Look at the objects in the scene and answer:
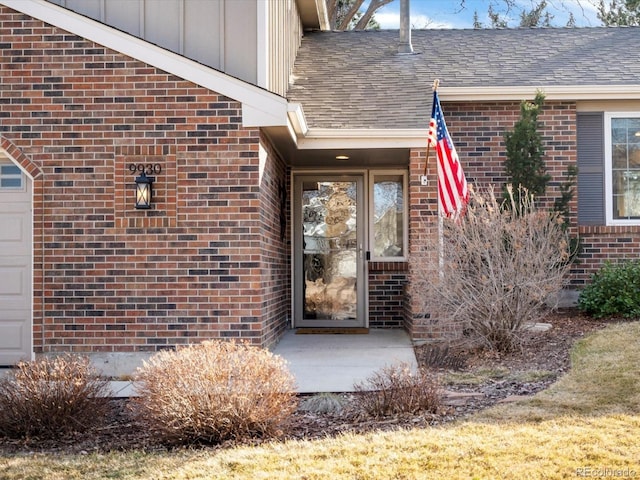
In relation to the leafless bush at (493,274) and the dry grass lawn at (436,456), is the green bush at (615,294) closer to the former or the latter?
the leafless bush at (493,274)

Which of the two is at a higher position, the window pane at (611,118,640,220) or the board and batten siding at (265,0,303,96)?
the board and batten siding at (265,0,303,96)

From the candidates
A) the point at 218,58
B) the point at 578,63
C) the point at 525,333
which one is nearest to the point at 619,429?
the point at 525,333

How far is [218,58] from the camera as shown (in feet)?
26.9

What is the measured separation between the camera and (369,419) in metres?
5.76

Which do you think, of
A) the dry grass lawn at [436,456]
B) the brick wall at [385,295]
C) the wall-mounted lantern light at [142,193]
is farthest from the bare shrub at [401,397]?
the brick wall at [385,295]

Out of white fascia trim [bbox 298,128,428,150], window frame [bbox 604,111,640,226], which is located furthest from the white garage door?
window frame [bbox 604,111,640,226]

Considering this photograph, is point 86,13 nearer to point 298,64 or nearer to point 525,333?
point 298,64

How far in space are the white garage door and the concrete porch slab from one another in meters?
2.92

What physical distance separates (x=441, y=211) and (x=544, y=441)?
4.62 metres

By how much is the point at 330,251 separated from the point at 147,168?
4.07 meters

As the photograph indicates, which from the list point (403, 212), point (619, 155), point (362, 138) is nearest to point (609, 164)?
point (619, 155)

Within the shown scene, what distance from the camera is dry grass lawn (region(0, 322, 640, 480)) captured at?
14.5 feet

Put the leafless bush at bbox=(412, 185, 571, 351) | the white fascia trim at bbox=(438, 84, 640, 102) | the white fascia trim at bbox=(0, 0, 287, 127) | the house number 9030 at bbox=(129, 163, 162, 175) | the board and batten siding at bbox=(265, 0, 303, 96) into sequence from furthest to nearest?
1. the white fascia trim at bbox=(438, 84, 640, 102)
2. the board and batten siding at bbox=(265, 0, 303, 96)
3. the leafless bush at bbox=(412, 185, 571, 351)
4. the house number 9030 at bbox=(129, 163, 162, 175)
5. the white fascia trim at bbox=(0, 0, 287, 127)

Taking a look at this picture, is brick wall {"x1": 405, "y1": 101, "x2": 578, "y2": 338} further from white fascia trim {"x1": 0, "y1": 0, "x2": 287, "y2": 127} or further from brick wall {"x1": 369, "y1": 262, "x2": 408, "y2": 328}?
white fascia trim {"x1": 0, "y1": 0, "x2": 287, "y2": 127}
